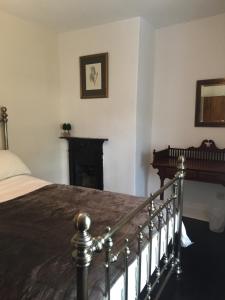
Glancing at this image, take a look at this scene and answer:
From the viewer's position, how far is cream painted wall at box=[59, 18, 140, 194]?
126 inches

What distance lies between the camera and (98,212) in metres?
1.83

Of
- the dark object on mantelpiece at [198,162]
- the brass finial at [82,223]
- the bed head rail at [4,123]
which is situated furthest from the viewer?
the bed head rail at [4,123]

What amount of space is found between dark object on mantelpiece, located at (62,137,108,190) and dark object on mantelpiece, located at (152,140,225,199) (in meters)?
0.90

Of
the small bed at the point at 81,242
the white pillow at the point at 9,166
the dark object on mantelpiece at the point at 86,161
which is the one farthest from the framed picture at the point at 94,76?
the small bed at the point at 81,242

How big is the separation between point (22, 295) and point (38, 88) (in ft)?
9.40

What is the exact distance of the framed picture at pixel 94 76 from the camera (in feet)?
11.1

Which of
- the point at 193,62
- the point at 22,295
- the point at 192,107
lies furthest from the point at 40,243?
the point at 193,62

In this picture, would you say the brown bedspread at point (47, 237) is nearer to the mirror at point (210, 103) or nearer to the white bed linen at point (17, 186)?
the white bed linen at point (17, 186)

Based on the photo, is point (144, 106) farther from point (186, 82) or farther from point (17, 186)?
point (17, 186)

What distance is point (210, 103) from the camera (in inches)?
→ 124

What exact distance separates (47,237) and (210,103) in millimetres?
2563

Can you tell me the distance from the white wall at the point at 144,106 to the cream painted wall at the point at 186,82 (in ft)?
0.35

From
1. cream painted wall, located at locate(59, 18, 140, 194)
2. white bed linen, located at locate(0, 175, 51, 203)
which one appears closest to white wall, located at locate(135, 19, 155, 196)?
cream painted wall, located at locate(59, 18, 140, 194)

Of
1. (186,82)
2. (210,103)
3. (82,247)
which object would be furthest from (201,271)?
(186,82)
